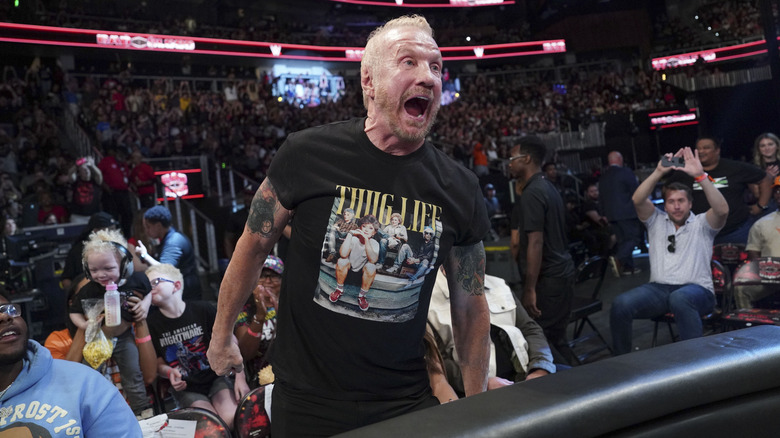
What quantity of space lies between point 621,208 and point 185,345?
6.67 m

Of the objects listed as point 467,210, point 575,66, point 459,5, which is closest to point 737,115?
point 575,66

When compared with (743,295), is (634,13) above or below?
above

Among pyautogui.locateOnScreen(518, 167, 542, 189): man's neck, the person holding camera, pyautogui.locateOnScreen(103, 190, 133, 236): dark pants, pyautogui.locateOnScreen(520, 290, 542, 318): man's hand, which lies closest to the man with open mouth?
pyautogui.locateOnScreen(520, 290, 542, 318): man's hand

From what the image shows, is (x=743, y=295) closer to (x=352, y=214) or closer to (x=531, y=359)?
(x=531, y=359)

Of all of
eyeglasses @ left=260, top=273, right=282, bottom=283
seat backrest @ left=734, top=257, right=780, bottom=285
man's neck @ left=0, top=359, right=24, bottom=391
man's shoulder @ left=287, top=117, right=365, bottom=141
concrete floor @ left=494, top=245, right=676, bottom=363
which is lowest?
concrete floor @ left=494, top=245, right=676, bottom=363

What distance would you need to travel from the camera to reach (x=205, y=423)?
2.90 m

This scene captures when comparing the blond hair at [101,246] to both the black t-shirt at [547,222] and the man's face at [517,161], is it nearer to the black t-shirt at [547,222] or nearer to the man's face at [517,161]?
the black t-shirt at [547,222]

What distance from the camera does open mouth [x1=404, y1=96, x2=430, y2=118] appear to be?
1578mm

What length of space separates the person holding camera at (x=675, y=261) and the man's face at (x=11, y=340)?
3737 millimetres

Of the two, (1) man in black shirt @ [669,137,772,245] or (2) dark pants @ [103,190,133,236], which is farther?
(2) dark pants @ [103,190,133,236]

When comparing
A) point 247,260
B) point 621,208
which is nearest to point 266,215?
point 247,260

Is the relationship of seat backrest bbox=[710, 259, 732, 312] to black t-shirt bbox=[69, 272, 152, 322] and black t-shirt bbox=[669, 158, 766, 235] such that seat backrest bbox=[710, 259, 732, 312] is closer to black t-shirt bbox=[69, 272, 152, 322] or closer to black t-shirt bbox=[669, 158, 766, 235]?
black t-shirt bbox=[669, 158, 766, 235]

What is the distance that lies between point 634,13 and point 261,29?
14729 millimetres

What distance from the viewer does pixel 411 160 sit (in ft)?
5.18
